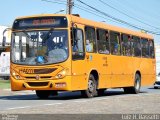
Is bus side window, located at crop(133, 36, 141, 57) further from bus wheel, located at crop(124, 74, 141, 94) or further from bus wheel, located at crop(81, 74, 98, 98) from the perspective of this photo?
bus wheel, located at crop(81, 74, 98, 98)

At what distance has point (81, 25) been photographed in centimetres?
2148

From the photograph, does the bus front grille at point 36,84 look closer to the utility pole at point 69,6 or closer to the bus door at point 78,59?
the bus door at point 78,59

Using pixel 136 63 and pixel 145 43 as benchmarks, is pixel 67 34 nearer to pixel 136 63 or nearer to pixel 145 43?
pixel 136 63

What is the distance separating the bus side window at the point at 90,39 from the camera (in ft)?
71.4

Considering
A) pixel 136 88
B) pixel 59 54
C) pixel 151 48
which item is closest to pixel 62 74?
pixel 59 54

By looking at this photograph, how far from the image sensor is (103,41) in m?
23.5

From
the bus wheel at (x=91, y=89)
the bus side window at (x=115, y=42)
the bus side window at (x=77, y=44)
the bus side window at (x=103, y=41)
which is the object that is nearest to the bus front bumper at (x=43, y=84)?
the bus side window at (x=77, y=44)

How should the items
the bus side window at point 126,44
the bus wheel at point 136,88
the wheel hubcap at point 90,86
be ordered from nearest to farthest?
the wheel hubcap at point 90,86
the bus side window at point 126,44
the bus wheel at point 136,88

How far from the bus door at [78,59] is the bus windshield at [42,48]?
44 cm

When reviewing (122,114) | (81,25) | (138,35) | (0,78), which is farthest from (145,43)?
(0,78)

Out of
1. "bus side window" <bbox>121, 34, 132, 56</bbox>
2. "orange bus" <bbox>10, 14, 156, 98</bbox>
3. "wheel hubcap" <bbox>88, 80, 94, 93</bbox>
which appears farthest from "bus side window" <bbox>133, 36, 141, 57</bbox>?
"wheel hubcap" <bbox>88, 80, 94, 93</bbox>

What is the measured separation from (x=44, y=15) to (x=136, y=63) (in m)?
8.47

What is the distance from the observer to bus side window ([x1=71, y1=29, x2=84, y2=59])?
67.3 feet

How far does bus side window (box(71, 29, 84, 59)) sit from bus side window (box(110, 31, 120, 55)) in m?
3.57
